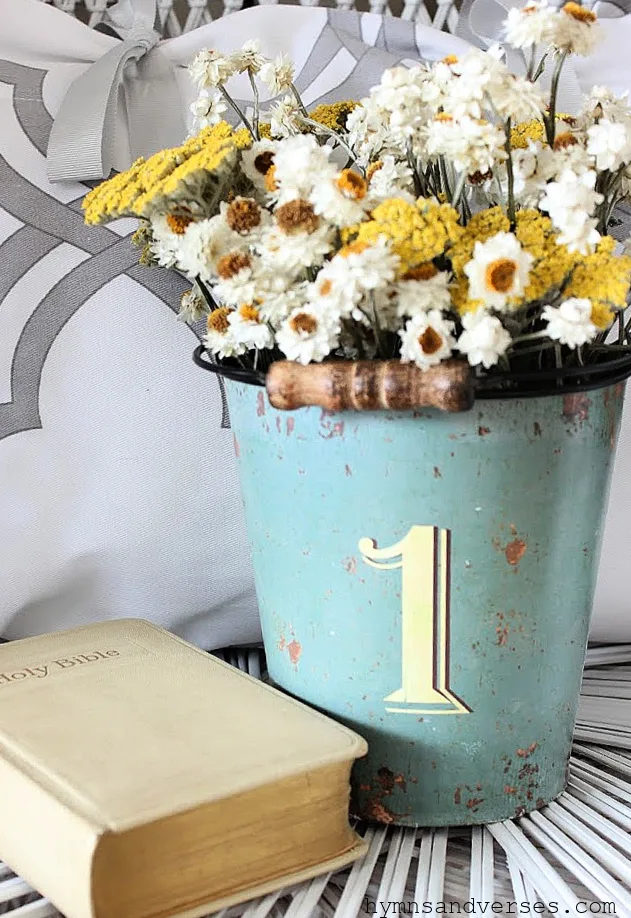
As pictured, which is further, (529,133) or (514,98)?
(529,133)

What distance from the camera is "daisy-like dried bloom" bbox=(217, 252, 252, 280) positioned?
0.56m

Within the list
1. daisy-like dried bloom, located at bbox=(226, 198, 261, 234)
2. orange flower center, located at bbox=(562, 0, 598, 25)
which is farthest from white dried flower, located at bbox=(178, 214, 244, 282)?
orange flower center, located at bbox=(562, 0, 598, 25)

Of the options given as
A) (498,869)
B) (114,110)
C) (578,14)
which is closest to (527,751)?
(498,869)

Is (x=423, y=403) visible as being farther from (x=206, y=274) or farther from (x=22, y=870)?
(x=22, y=870)

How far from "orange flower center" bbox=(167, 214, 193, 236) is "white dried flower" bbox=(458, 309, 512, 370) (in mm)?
175

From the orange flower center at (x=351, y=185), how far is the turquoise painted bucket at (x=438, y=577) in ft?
0.39

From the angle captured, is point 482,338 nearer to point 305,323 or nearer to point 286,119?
point 305,323

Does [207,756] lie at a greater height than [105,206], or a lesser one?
lesser

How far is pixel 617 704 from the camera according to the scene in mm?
795

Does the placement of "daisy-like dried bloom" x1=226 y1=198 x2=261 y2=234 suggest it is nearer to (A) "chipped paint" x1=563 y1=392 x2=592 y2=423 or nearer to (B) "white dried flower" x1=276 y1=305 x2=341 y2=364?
(B) "white dried flower" x1=276 y1=305 x2=341 y2=364

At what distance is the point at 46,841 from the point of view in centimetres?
54

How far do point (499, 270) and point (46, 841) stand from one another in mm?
368

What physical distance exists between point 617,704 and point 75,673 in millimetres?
404

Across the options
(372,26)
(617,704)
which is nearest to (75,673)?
(617,704)
